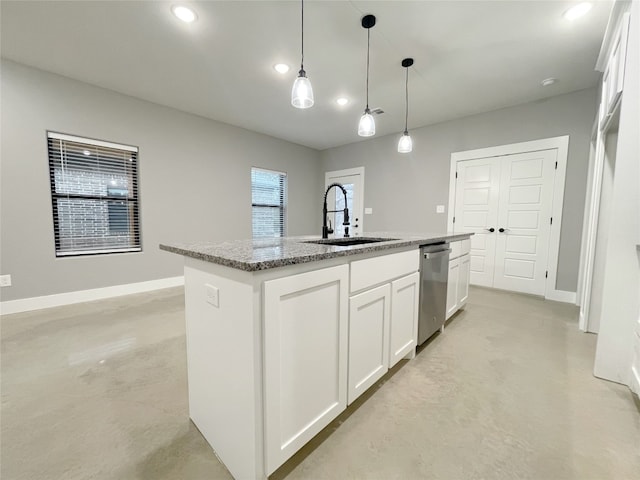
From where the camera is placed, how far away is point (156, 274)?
12.3 feet

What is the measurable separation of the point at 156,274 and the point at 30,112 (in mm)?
2229

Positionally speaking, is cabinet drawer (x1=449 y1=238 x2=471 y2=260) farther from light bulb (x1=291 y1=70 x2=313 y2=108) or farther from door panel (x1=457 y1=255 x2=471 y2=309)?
light bulb (x1=291 y1=70 x2=313 y2=108)

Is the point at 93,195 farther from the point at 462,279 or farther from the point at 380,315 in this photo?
the point at 462,279

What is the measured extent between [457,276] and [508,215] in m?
1.84

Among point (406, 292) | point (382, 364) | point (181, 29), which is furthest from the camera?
point (181, 29)

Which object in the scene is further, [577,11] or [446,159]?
[446,159]

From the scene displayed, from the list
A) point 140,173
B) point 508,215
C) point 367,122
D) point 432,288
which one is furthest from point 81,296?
point 508,215

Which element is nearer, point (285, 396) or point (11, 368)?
point (285, 396)

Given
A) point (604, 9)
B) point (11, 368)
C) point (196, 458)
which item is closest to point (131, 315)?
point (11, 368)

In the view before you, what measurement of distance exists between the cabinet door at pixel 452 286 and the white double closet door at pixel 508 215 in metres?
1.72

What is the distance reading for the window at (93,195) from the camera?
3.01 metres

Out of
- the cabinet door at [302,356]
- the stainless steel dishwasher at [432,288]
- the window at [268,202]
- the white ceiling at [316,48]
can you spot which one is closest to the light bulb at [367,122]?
the white ceiling at [316,48]

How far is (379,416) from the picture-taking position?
1399 millimetres

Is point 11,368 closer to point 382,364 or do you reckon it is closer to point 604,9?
point 382,364
